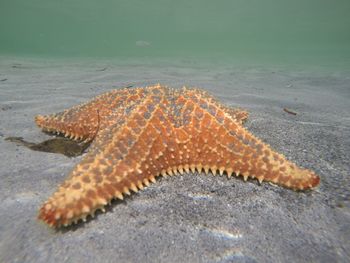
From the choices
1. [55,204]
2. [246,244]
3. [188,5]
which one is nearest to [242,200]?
[246,244]

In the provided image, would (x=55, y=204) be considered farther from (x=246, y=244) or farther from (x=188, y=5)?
(x=188, y=5)

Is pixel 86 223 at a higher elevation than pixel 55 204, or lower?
lower

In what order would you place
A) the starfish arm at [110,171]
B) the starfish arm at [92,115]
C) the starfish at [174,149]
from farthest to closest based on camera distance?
the starfish arm at [92,115], the starfish at [174,149], the starfish arm at [110,171]

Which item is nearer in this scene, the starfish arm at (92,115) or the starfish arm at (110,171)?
the starfish arm at (110,171)

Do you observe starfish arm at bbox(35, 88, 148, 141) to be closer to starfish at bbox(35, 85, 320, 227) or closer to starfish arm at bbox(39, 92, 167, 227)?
starfish at bbox(35, 85, 320, 227)

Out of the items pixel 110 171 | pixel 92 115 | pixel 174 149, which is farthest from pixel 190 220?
pixel 92 115

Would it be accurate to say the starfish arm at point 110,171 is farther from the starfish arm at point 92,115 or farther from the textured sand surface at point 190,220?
the starfish arm at point 92,115

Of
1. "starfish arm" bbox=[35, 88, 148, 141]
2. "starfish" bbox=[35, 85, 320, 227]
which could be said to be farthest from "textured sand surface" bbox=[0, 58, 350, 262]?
"starfish arm" bbox=[35, 88, 148, 141]

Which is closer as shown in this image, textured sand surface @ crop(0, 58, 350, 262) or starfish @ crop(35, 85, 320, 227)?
textured sand surface @ crop(0, 58, 350, 262)

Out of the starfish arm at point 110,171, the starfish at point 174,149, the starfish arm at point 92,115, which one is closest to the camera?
the starfish arm at point 110,171

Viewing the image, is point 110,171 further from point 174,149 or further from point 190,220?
point 190,220

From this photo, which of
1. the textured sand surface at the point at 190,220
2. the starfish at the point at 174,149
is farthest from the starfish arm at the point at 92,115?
the textured sand surface at the point at 190,220
